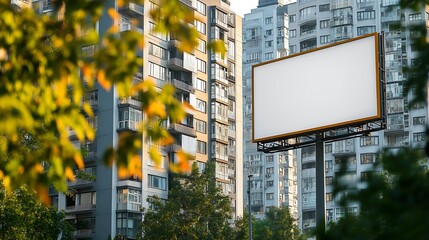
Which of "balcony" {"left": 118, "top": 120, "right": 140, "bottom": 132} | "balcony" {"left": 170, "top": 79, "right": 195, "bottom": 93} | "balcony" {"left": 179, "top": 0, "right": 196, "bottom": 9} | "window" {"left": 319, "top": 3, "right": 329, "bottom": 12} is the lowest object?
"balcony" {"left": 118, "top": 120, "right": 140, "bottom": 132}

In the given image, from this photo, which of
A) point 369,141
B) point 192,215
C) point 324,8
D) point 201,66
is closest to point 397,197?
point 192,215

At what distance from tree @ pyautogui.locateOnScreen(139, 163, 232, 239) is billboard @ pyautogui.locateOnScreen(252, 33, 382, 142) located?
19360 millimetres

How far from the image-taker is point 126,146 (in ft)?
28.3

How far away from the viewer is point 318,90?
43625 mm

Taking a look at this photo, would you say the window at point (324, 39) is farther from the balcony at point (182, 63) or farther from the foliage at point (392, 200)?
the foliage at point (392, 200)

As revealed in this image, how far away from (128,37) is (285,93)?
36653 millimetres

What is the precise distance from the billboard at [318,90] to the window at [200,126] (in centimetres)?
4564

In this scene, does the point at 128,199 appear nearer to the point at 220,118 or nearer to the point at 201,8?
the point at 220,118

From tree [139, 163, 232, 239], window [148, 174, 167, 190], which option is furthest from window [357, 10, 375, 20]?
tree [139, 163, 232, 239]

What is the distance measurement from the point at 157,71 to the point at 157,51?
175 cm

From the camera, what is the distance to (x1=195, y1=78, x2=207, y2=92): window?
308 feet

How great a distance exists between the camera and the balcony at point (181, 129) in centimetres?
8831

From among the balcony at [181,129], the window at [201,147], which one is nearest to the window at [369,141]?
the window at [201,147]

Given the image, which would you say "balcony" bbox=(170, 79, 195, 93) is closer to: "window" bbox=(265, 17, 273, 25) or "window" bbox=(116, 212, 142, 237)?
"window" bbox=(116, 212, 142, 237)
